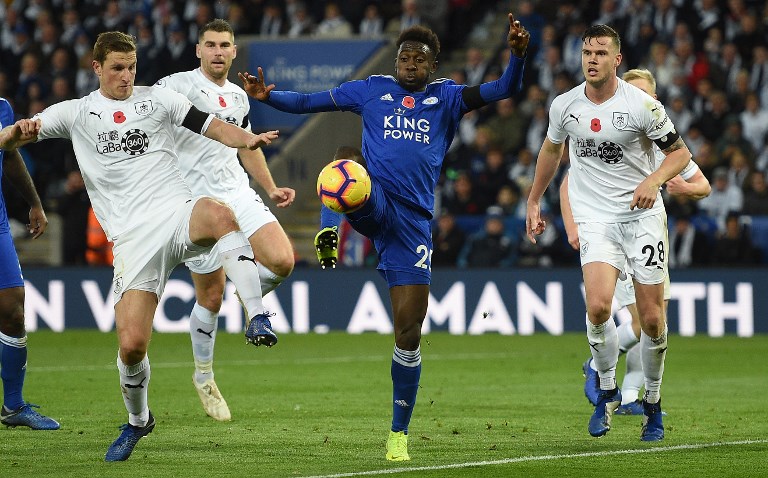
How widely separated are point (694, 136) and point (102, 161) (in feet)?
40.7

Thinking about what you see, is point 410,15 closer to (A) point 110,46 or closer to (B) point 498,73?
(B) point 498,73

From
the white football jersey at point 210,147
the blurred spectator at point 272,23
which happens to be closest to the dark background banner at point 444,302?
the blurred spectator at point 272,23

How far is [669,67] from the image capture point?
2005cm

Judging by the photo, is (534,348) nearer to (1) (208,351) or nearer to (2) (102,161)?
(1) (208,351)

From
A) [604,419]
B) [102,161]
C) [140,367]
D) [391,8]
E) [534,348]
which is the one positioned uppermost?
[391,8]

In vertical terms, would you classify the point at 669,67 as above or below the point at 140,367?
above

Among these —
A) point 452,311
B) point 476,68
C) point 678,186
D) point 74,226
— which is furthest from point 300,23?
point 678,186

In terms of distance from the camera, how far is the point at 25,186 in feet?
31.1

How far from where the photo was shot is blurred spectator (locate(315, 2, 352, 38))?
23.4 metres

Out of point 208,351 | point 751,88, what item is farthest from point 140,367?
point 751,88

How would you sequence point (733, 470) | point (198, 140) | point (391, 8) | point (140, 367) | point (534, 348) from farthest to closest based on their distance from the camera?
1. point (391, 8)
2. point (534, 348)
3. point (198, 140)
4. point (140, 367)
5. point (733, 470)

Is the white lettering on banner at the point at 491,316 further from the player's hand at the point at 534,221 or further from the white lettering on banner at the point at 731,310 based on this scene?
the player's hand at the point at 534,221

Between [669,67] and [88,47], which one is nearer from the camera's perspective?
[669,67]

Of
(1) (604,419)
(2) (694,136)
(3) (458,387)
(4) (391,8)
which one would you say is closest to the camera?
(1) (604,419)
